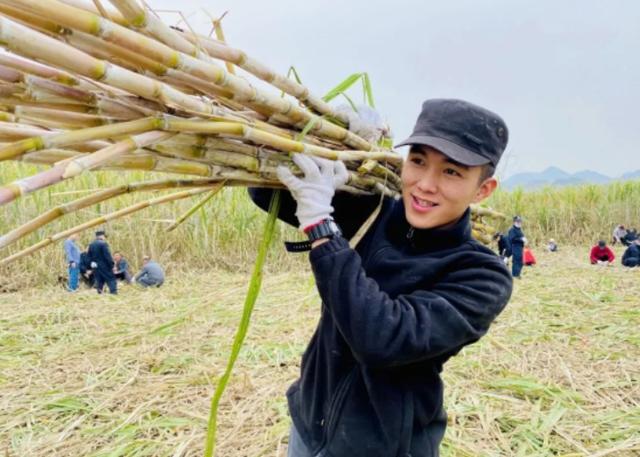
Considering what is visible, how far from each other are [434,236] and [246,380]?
2.19m

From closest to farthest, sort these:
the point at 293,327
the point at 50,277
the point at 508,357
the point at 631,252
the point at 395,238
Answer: the point at 395,238
the point at 508,357
the point at 293,327
the point at 50,277
the point at 631,252

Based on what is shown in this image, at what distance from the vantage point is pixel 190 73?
97 cm

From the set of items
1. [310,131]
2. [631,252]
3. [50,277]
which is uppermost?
[310,131]

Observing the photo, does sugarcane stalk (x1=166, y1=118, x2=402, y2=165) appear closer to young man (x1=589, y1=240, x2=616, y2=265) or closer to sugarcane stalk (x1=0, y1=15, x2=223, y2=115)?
sugarcane stalk (x1=0, y1=15, x2=223, y2=115)

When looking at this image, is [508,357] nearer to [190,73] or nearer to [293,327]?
[293,327]

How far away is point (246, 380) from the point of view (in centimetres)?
327

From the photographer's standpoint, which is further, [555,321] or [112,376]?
[555,321]

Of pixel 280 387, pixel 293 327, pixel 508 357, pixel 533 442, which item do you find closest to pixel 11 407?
pixel 280 387

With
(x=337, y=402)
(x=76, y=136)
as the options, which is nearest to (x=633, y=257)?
(x=337, y=402)

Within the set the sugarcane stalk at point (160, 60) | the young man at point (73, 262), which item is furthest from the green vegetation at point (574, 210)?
the sugarcane stalk at point (160, 60)

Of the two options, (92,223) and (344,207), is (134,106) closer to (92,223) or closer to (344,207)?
(92,223)

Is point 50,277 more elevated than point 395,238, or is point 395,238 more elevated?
point 395,238

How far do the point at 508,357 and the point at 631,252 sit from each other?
690 cm

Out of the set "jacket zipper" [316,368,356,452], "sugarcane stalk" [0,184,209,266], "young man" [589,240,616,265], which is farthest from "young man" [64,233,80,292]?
"young man" [589,240,616,265]
